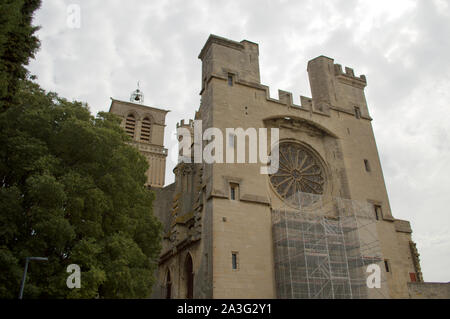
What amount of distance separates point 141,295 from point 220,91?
10.7 meters

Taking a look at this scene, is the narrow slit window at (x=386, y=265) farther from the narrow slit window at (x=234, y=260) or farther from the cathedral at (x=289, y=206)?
the narrow slit window at (x=234, y=260)

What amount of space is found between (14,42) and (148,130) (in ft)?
101

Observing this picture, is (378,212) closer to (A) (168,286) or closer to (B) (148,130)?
(A) (168,286)

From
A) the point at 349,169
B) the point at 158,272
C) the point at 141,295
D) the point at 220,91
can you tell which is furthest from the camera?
the point at 158,272

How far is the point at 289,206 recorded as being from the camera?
1886 cm

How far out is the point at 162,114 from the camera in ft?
137

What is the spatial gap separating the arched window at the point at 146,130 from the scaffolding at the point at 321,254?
24.1 meters

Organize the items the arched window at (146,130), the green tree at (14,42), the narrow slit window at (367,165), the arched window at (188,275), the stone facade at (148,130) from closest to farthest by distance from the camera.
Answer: the green tree at (14,42), the arched window at (188,275), the narrow slit window at (367,165), the stone facade at (148,130), the arched window at (146,130)

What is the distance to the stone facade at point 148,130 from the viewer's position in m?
37.8

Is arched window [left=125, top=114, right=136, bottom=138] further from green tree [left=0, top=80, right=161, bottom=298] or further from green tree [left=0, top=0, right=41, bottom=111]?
green tree [left=0, top=0, right=41, bottom=111]

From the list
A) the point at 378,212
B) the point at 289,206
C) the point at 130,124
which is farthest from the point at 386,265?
the point at 130,124

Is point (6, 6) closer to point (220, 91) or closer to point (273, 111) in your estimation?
point (220, 91)

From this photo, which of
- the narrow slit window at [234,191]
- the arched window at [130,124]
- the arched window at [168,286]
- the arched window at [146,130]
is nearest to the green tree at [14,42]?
the narrow slit window at [234,191]
